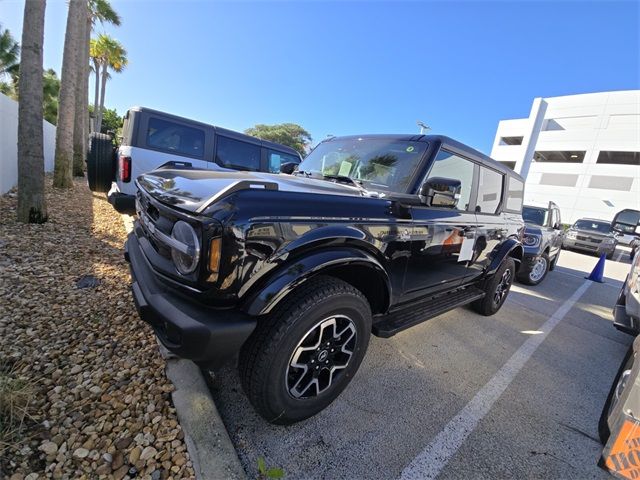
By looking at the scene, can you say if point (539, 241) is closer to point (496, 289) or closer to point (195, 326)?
point (496, 289)

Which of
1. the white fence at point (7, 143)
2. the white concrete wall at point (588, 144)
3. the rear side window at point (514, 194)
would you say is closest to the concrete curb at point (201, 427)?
the rear side window at point (514, 194)

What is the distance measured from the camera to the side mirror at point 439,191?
7.61ft

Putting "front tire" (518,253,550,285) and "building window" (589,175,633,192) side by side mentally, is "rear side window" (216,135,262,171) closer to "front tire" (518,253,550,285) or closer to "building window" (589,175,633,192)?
"front tire" (518,253,550,285)

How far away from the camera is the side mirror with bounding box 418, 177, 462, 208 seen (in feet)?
7.61

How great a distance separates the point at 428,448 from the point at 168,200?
2.23 meters

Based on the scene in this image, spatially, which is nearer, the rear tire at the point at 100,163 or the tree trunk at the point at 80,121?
the rear tire at the point at 100,163

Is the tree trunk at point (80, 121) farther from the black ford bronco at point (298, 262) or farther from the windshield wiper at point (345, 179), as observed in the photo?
the windshield wiper at point (345, 179)

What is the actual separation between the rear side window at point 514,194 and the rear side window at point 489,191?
351 millimetres

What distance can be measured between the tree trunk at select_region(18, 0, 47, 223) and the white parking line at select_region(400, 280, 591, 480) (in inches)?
256

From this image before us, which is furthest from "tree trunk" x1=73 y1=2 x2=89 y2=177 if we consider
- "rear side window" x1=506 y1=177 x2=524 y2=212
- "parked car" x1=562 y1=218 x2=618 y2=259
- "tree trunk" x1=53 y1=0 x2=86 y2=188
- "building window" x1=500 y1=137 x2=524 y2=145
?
"building window" x1=500 y1=137 x2=524 y2=145

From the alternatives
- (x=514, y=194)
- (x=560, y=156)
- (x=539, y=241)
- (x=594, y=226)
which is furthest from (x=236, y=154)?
(x=560, y=156)

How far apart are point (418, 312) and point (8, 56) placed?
1253 inches

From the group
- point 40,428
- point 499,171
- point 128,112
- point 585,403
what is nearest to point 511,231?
point 499,171

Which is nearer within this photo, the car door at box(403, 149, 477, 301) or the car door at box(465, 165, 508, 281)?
the car door at box(403, 149, 477, 301)
